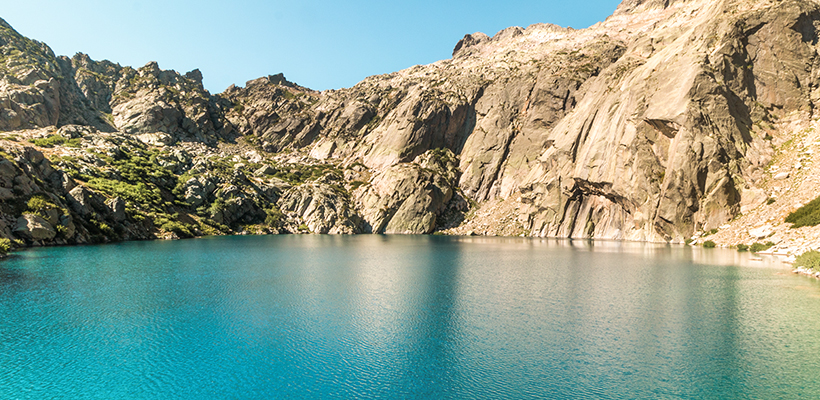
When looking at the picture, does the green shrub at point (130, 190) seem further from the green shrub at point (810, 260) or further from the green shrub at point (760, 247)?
the green shrub at point (760, 247)

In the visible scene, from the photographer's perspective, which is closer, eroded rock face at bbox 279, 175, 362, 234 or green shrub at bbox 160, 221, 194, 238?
green shrub at bbox 160, 221, 194, 238

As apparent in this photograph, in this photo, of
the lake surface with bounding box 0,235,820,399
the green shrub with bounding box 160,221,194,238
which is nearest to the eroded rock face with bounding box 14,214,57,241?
the lake surface with bounding box 0,235,820,399

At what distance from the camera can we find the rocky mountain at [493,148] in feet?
265

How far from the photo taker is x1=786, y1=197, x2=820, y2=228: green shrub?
54.6m

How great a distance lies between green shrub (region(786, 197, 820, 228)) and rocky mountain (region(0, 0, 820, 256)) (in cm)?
167

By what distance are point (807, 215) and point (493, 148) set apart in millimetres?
106269

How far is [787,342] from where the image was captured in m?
20.0

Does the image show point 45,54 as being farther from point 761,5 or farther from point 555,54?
point 761,5

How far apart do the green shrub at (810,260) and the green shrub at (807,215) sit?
709 inches

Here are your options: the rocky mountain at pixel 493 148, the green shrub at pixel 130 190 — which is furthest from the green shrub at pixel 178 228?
the green shrub at pixel 130 190

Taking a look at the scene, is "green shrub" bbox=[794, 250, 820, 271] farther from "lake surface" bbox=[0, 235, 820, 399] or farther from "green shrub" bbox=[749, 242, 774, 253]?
"green shrub" bbox=[749, 242, 774, 253]

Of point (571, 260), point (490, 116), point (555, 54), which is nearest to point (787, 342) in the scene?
point (571, 260)

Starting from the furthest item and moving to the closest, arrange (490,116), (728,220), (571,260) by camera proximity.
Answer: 1. (490,116)
2. (728,220)
3. (571,260)

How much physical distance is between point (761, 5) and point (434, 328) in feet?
406
